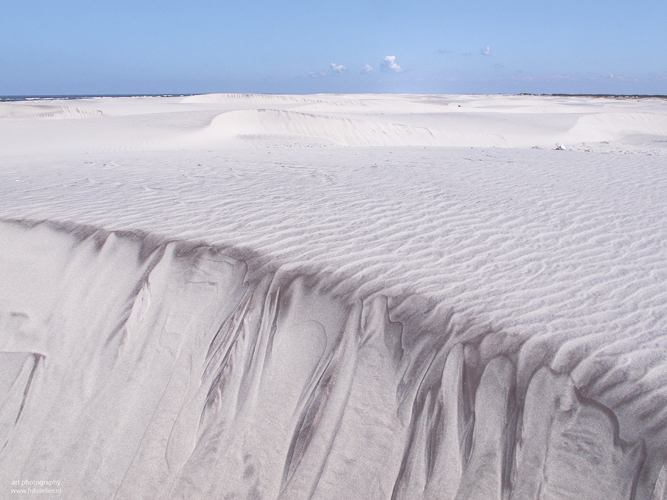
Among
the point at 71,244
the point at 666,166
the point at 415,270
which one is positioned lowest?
the point at 71,244

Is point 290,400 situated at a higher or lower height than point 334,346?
lower

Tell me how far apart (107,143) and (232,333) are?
11.3 metres

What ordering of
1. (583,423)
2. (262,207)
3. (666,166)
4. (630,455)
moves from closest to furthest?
(630,455)
(583,423)
(262,207)
(666,166)

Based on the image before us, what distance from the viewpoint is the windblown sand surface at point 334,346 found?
2334 millimetres

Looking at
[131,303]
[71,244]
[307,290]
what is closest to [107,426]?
[131,303]

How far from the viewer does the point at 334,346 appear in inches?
115

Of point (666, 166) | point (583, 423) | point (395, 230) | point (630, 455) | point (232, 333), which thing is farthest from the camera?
point (666, 166)

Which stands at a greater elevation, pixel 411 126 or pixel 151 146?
pixel 411 126

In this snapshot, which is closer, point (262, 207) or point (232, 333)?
point (232, 333)

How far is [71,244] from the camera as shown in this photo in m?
4.09

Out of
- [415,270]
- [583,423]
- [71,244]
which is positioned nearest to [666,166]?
[415,270]

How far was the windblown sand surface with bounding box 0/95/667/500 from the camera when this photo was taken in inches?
91.9

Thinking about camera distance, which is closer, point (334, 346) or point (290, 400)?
point (290, 400)

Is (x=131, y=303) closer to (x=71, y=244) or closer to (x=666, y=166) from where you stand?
(x=71, y=244)
